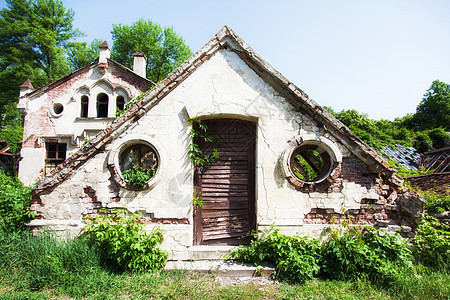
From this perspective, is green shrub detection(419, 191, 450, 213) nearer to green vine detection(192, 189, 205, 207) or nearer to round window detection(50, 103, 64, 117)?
green vine detection(192, 189, 205, 207)

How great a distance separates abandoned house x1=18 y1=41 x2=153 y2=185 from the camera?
516 inches

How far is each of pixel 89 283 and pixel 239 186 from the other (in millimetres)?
3063

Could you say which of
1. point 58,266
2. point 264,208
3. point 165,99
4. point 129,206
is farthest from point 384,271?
point 58,266

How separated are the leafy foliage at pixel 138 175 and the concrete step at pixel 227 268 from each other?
1616 millimetres

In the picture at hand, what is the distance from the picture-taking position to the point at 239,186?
16.8 feet

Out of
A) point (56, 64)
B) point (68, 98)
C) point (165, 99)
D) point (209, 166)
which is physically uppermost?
point (56, 64)

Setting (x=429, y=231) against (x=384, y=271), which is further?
(x=429, y=231)

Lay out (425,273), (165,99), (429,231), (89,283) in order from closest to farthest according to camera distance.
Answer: (89,283) < (425,273) < (429,231) < (165,99)

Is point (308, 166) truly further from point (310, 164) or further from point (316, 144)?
point (316, 144)

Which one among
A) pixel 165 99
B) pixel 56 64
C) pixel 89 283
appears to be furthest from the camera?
pixel 56 64

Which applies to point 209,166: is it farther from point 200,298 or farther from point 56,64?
point 56,64

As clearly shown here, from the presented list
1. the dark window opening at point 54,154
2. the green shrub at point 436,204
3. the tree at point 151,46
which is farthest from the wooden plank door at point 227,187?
the tree at point 151,46

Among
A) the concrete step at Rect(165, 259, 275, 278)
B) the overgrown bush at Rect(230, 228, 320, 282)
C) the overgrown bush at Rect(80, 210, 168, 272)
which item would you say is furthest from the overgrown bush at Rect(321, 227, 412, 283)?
the overgrown bush at Rect(80, 210, 168, 272)

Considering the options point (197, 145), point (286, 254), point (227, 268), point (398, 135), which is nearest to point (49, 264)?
point (227, 268)
